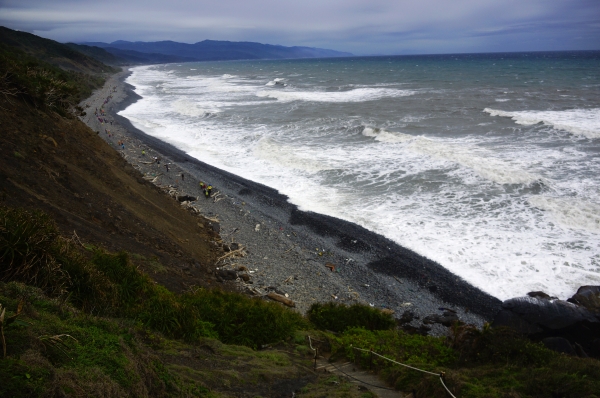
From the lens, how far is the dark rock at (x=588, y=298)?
8.74 meters

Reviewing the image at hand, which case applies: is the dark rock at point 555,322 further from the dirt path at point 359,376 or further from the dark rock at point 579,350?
the dirt path at point 359,376

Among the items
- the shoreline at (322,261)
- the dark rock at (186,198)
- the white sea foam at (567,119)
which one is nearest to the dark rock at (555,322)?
the shoreline at (322,261)

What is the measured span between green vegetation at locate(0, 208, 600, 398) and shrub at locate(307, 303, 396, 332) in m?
0.04

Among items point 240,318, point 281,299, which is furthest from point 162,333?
point 281,299

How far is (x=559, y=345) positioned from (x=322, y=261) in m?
5.77

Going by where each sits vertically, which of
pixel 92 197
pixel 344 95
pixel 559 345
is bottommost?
pixel 559 345

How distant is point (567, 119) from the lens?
1111 inches

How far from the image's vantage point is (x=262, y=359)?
18.5ft

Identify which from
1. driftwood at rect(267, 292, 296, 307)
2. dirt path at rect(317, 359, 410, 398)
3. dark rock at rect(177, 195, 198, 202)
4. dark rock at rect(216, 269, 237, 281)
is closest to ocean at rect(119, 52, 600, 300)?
dark rock at rect(177, 195, 198, 202)

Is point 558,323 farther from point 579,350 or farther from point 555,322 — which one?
point 579,350

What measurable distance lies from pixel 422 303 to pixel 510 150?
48.1ft

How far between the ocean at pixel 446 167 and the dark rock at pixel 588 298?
1.42ft

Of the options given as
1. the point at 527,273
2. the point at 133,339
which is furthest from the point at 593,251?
the point at 133,339

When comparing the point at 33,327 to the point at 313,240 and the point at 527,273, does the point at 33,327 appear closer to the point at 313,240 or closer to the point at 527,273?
the point at 313,240
